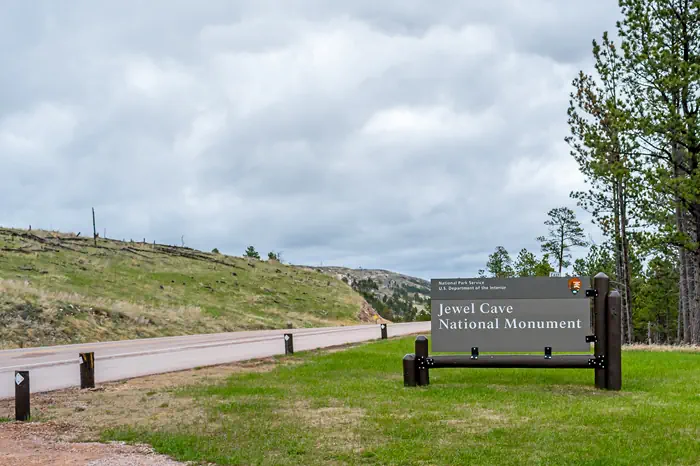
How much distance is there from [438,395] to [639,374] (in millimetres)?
5295

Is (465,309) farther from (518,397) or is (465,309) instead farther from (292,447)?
(292,447)

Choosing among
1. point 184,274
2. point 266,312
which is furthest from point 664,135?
point 184,274

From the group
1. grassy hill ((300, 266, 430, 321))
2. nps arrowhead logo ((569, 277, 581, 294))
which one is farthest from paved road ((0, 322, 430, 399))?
grassy hill ((300, 266, 430, 321))

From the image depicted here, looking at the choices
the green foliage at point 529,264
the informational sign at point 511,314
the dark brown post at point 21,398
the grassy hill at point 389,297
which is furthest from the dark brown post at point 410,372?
the grassy hill at point 389,297

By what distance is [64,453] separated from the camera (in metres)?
7.75

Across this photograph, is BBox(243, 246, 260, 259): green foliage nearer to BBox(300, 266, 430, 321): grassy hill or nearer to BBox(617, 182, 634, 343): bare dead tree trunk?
BBox(300, 266, 430, 321): grassy hill

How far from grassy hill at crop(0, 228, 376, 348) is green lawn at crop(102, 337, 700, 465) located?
20.7 metres

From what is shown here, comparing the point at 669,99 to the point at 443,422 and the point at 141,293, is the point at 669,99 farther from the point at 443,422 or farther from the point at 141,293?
the point at 141,293

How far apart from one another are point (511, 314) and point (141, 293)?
40947 millimetres

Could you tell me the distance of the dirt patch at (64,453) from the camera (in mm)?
7227

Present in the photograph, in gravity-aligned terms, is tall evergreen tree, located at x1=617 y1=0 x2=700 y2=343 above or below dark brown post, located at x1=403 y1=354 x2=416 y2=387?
above

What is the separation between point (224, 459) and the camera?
7152 millimetres

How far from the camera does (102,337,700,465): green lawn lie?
708cm

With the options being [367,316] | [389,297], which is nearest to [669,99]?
[367,316]
